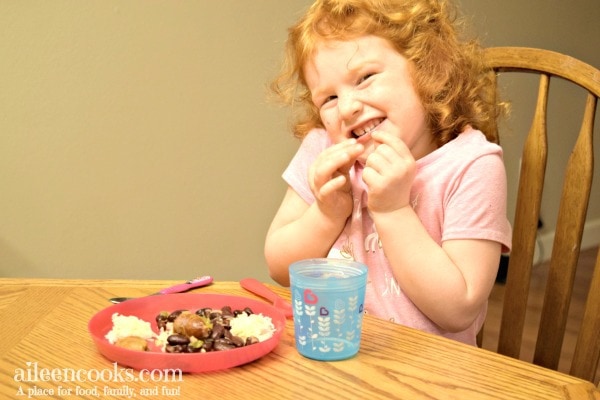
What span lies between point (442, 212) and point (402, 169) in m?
0.16

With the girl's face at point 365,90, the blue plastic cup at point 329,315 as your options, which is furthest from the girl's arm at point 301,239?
the blue plastic cup at point 329,315

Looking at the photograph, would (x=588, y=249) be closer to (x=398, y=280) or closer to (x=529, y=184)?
(x=529, y=184)

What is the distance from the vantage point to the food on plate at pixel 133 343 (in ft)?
2.30

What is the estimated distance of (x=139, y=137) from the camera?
5.76 ft

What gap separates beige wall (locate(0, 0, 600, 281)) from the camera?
5.10ft

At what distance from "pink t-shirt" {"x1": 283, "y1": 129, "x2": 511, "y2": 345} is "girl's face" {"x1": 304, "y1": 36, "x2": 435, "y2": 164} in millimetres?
71

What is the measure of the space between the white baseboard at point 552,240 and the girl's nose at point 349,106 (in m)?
2.69

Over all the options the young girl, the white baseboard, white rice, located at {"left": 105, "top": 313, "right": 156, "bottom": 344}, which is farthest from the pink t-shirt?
the white baseboard

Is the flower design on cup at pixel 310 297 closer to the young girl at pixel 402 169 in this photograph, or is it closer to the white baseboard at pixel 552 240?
the young girl at pixel 402 169

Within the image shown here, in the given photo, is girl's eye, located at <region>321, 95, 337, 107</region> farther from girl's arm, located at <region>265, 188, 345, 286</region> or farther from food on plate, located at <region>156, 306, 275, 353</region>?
food on plate, located at <region>156, 306, 275, 353</region>

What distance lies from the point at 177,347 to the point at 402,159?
42cm

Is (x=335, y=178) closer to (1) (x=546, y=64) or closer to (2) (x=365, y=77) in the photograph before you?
(2) (x=365, y=77)

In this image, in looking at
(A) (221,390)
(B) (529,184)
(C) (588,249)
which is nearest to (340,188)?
(B) (529,184)

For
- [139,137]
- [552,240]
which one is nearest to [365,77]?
[139,137]
